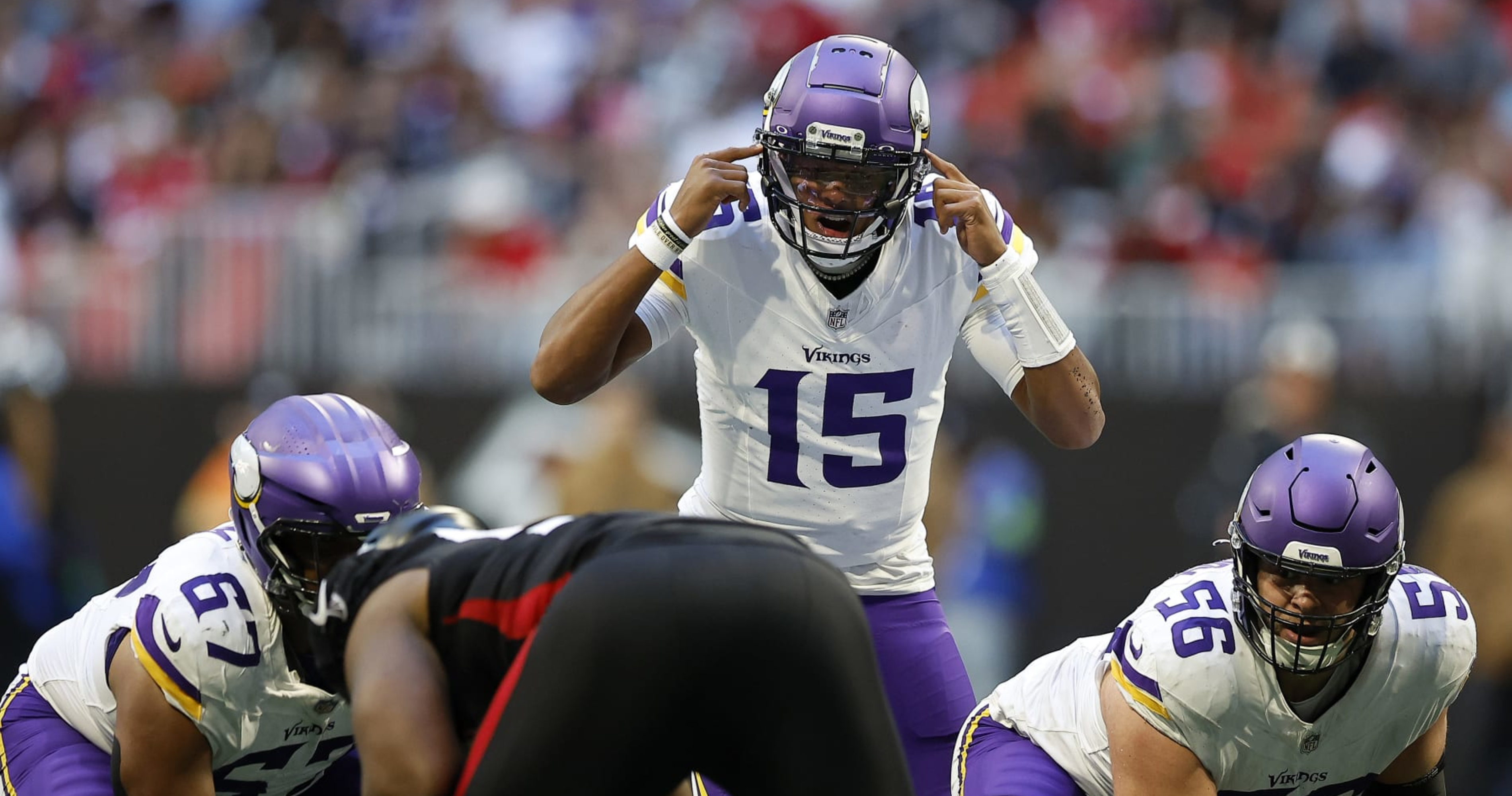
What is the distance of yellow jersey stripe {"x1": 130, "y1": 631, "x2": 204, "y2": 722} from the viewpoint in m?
4.63

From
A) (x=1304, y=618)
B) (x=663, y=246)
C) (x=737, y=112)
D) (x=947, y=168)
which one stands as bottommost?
(x=1304, y=618)

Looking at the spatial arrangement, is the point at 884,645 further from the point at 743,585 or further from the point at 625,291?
the point at 743,585

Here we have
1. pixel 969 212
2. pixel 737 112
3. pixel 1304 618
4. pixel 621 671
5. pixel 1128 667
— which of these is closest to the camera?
pixel 621 671

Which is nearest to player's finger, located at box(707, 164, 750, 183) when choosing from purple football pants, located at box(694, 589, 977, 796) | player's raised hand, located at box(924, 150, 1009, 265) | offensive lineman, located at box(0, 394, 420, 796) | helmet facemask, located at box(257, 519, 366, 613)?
player's raised hand, located at box(924, 150, 1009, 265)

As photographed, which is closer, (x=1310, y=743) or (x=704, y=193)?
(x=1310, y=743)

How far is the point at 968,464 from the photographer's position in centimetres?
1061

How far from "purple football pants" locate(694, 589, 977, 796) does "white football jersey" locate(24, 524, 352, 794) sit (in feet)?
4.62

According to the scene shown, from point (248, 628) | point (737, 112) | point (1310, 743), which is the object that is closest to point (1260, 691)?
point (1310, 743)

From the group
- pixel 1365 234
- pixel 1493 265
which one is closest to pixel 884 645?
pixel 1493 265

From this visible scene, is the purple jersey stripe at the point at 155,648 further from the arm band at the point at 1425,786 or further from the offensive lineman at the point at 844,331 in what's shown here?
the arm band at the point at 1425,786

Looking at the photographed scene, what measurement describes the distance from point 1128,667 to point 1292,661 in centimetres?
39

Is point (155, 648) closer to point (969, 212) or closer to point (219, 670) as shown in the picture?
point (219, 670)

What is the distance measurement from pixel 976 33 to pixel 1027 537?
14.2ft

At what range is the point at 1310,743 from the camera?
4.73 metres
